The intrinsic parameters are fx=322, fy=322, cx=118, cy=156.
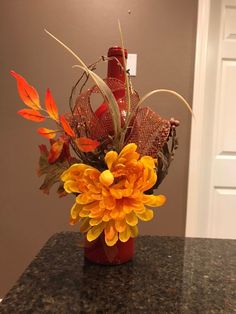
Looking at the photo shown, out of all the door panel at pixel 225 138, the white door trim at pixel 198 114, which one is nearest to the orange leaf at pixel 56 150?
the white door trim at pixel 198 114

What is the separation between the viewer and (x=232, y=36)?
176 centimetres

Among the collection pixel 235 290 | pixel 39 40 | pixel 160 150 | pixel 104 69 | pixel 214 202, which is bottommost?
pixel 214 202

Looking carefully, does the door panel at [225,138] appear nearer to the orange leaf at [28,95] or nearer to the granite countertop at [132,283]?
the granite countertop at [132,283]

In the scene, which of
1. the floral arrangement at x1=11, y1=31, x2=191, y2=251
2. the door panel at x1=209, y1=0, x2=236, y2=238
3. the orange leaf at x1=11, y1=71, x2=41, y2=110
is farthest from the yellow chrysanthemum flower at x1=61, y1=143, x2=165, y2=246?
the door panel at x1=209, y1=0, x2=236, y2=238

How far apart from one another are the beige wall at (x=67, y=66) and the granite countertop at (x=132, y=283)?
985mm

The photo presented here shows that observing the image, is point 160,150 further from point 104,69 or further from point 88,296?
point 104,69

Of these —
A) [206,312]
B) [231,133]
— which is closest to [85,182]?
[206,312]

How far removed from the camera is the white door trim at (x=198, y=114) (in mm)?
1607

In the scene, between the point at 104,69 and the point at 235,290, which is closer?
the point at 235,290

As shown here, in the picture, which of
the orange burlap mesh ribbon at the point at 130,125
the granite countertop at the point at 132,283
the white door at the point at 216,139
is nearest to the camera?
the granite countertop at the point at 132,283

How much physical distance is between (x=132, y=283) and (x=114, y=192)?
0.17m

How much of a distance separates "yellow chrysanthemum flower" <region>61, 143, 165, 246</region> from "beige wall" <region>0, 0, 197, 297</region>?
1148mm

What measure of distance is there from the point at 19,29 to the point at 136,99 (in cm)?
124

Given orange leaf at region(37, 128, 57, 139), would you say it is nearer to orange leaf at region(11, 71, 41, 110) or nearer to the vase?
orange leaf at region(11, 71, 41, 110)
